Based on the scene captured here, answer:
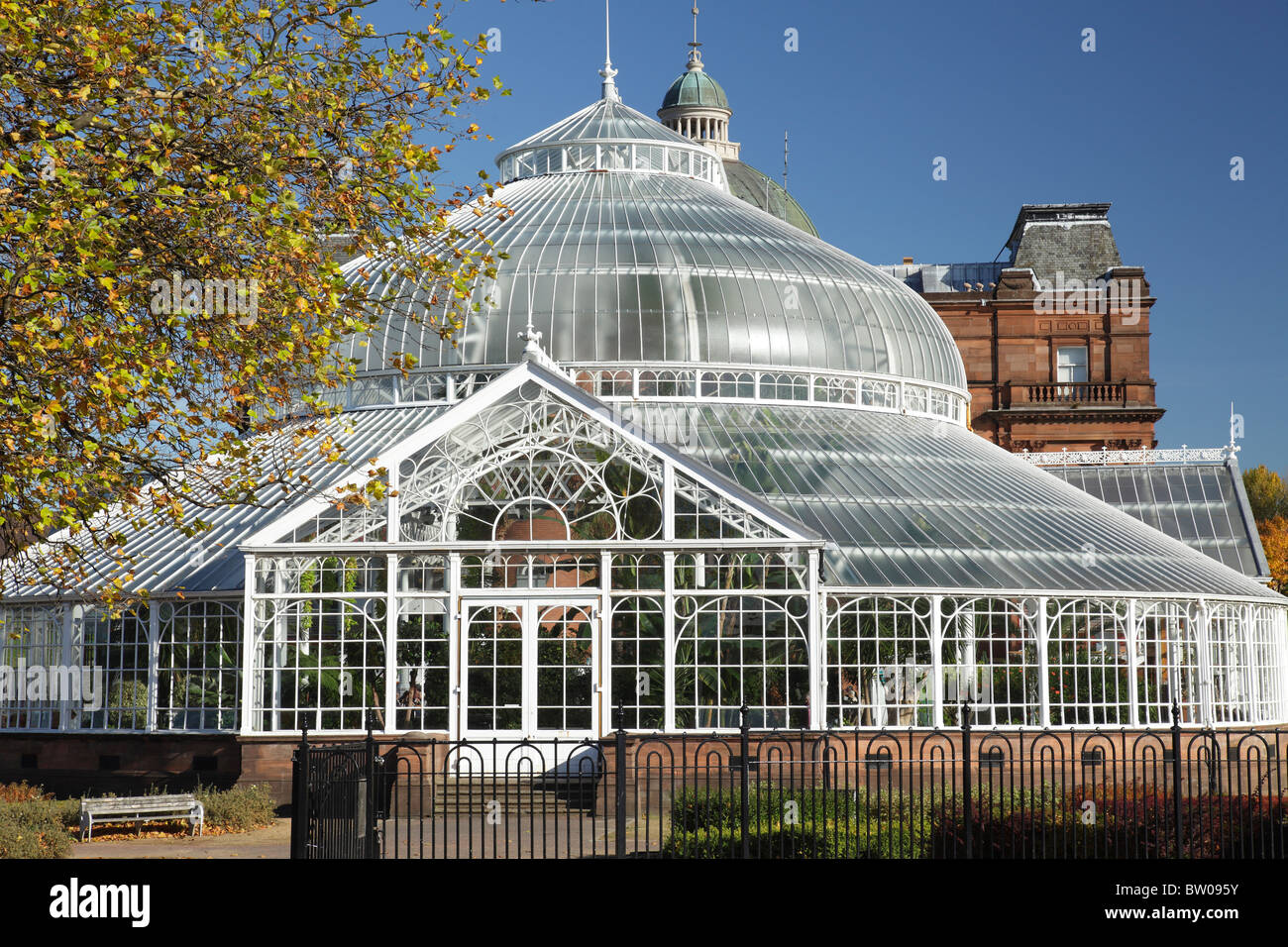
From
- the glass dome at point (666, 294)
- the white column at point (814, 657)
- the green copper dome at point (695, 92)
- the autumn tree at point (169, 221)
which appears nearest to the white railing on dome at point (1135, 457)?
the glass dome at point (666, 294)

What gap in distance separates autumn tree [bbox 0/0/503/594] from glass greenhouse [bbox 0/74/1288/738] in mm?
5914

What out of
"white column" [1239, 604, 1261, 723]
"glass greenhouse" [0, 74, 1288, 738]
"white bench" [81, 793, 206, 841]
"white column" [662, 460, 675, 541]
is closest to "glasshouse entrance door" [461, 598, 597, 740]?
"glass greenhouse" [0, 74, 1288, 738]

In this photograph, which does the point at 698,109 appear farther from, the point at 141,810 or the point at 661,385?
the point at 141,810

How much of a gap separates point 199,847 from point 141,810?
148cm

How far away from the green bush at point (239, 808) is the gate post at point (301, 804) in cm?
722

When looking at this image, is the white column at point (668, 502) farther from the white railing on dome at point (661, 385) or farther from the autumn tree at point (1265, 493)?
the autumn tree at point (1265, 493)

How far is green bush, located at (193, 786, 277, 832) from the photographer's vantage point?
2161 centimetres

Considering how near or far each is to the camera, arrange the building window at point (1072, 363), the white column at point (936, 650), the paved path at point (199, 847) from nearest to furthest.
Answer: the paved path at point (199, 847)
the white column at point (936, 650)
the building window at point (1072, 363)

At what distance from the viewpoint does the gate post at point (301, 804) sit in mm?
14469

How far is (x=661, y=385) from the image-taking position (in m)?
31.1

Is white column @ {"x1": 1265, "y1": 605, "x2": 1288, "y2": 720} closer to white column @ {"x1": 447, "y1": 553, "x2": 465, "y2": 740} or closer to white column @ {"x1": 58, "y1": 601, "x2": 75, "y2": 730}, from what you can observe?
white column @ {"x1": 447, "y1": 553, "x2": 465, "y2": 740}

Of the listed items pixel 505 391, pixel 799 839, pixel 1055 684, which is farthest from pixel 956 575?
pixel 799 839
